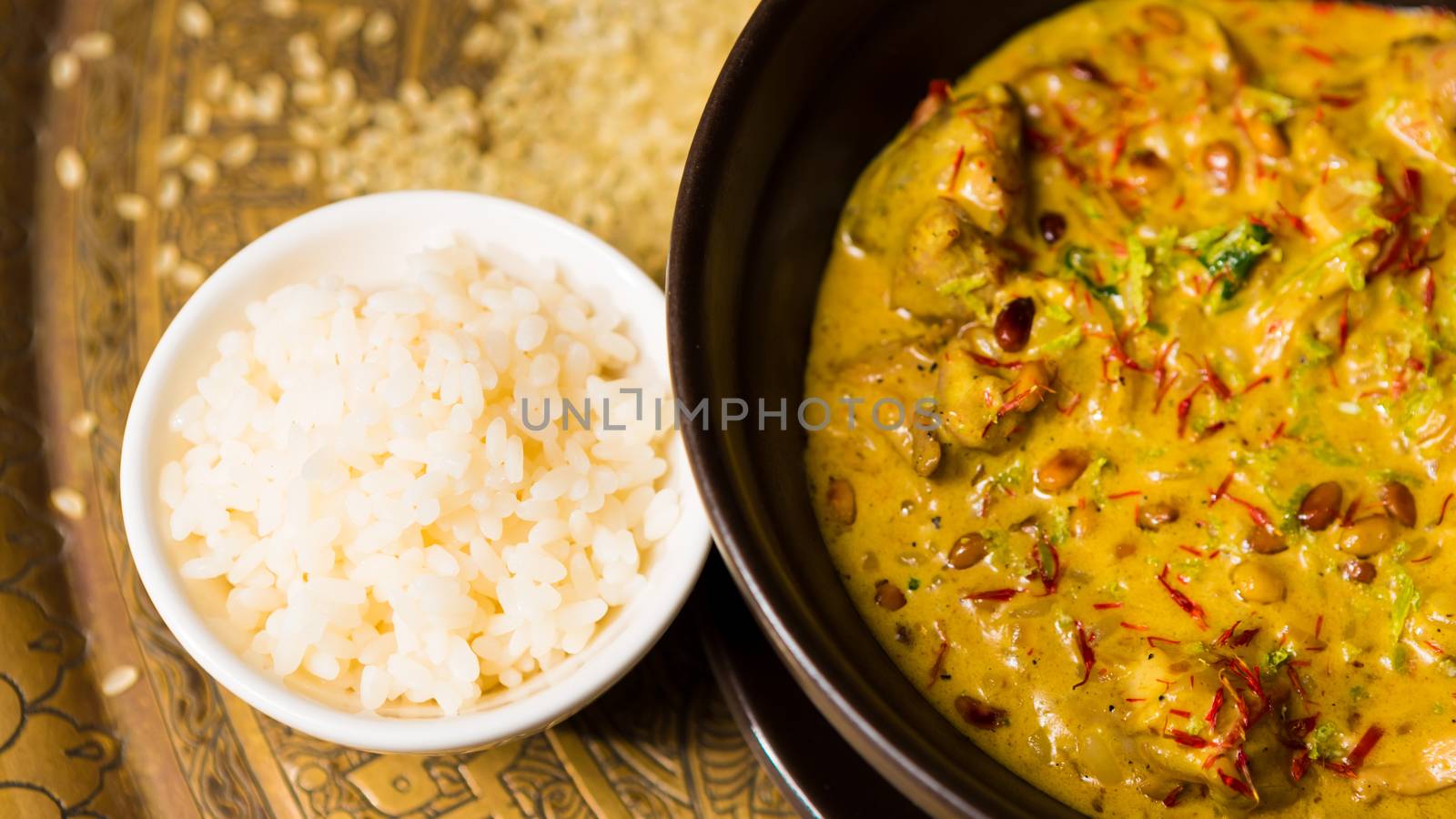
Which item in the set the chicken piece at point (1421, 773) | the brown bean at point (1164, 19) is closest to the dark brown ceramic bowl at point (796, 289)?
the brown bean at point (1164, 19)

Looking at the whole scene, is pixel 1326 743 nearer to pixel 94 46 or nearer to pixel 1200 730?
pixel 1200 730

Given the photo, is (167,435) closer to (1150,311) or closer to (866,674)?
(866,674)

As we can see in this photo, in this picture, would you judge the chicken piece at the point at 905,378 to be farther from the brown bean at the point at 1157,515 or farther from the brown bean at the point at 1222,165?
the brown bean at the point at 1222,165

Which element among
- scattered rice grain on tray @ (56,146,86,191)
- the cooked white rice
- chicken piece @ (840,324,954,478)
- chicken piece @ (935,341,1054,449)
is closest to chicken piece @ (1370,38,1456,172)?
chicken piece @ (935,341,1054,449)

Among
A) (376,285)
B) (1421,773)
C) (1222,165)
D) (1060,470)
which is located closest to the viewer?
(1421,773)

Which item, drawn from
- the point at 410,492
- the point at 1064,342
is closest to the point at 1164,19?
the point at 1064,342

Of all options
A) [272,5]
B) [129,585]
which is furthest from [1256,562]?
[272,5]
